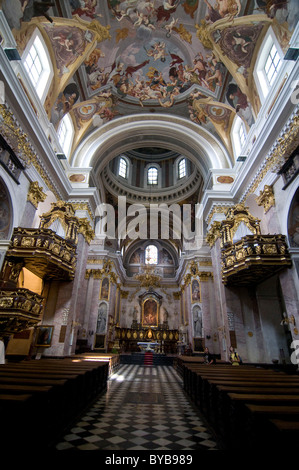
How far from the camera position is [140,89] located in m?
13.9

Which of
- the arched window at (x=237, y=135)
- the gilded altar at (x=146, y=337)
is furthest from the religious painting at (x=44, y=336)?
the gilded altar at (x=146, y=337)

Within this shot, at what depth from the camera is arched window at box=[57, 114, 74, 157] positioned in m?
12.8

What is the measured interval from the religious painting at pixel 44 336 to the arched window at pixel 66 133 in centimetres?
843

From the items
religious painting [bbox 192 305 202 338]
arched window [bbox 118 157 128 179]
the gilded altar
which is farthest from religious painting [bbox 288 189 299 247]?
the gilded altar

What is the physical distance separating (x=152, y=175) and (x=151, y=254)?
9320 millimetres

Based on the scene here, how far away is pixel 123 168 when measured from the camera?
23578mm

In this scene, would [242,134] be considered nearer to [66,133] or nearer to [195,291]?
[66,133]

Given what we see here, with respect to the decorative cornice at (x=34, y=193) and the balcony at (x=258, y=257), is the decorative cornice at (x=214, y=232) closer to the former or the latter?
the balcony at (x=258, y=257)

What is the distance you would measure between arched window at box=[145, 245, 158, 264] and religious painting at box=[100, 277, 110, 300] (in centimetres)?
1019

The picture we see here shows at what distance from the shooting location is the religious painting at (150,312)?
25750 millimetres

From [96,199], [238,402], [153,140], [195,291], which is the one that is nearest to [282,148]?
[238,402]

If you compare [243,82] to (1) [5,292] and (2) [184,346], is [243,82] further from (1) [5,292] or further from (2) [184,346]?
(2) [184,346]

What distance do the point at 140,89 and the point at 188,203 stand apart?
1017 centimetres
